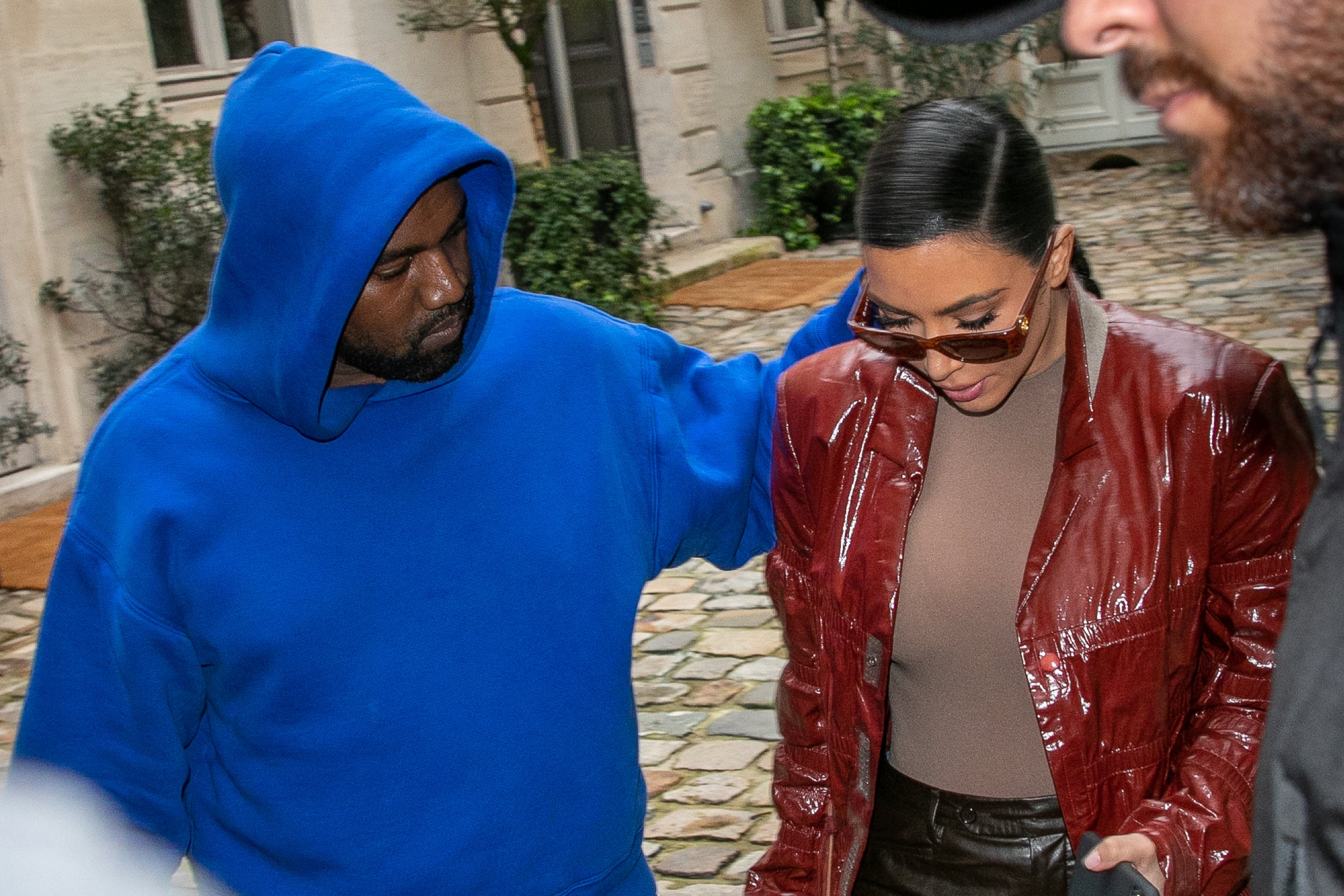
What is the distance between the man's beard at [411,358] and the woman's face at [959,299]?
692mm

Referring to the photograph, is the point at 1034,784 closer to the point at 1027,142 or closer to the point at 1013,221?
the point at 1013,221

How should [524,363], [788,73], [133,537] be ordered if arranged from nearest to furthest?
[133,537], [524,363], [788,73]

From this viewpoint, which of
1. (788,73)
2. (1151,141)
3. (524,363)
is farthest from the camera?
(1151,141)

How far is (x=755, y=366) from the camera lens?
109 inches

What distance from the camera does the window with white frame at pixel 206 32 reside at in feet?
30.9

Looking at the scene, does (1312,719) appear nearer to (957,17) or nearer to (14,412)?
(957,17)

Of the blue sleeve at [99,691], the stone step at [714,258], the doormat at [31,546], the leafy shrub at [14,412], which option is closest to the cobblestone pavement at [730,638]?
the doormat at [31,546]

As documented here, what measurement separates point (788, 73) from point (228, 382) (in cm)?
1408

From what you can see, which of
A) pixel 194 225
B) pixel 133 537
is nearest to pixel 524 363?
pixel 133 537

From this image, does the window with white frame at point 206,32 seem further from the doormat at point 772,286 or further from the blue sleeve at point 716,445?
the blue sleeve at point 716,445

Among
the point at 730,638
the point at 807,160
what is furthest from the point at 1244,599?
the point at 807,160

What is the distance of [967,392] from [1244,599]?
1.71ft

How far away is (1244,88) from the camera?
1.13 meters

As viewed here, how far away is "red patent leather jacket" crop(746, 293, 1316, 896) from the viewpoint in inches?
85.1
